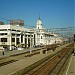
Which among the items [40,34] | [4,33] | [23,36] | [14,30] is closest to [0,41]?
[4,33]

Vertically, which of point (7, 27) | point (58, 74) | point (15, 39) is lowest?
point (58, 74)

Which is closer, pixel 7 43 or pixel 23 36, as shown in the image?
pixel 7 43

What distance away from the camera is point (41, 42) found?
382ft

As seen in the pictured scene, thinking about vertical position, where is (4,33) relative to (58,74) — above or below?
above

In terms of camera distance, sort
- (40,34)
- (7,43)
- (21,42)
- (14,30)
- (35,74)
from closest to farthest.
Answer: (35,74), (7,43), (14,30), (21,42), (40,34)

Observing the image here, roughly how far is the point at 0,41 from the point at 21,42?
506 inches

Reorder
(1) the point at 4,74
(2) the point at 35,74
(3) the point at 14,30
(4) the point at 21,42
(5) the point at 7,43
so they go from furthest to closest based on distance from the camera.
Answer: (4) the point at 21,42
(3) the point at 14,30
(5) the point at 7,43
(2) the point at 35,74
(1) the point at 4,74

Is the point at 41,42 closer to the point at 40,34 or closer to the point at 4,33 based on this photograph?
the point at 40,34

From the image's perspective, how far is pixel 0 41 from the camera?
2795 inches

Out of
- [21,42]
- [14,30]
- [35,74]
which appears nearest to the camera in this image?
[35,74]

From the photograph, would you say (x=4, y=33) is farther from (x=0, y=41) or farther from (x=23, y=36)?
(x=23, y=36)

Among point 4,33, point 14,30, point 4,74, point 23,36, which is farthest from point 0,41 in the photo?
point 4,74

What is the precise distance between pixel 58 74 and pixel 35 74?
278cm

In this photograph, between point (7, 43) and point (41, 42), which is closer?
point (7, 43)
